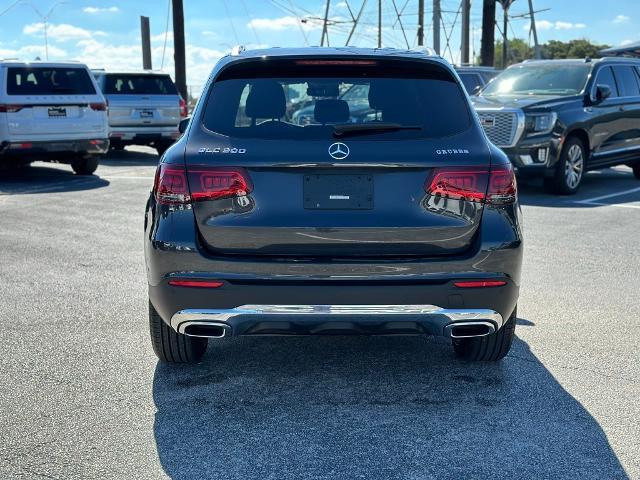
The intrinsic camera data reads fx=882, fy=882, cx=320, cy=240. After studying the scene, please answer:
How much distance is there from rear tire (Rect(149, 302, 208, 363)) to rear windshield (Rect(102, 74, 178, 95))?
1501cm

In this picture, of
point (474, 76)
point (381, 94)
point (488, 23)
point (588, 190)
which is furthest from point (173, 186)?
point (488, 23)

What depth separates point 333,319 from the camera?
412 centimetres

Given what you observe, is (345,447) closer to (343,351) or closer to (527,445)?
(527,445)

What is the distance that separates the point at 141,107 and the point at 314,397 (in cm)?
1521

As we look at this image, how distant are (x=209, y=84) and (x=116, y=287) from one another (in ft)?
9.42

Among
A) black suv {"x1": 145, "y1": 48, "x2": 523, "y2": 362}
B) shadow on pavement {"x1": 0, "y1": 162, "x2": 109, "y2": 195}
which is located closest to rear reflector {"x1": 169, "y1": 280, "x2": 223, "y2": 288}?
black suv {"x1": 145, "y1": 48, "x2": 523, "y2": 362}

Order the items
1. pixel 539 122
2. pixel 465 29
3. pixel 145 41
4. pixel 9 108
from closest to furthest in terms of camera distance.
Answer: pixel 539 122 → pixel 9 108 → pixel 145 41 → pixel 465 29

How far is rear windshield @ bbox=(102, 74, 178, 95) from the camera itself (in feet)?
62.7

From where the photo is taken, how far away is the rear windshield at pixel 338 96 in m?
4.36

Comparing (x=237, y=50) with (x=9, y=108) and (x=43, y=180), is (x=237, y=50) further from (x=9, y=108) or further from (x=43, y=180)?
(x=43, y=180)

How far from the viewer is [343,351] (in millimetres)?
5270

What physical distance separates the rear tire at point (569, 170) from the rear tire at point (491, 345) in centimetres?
836

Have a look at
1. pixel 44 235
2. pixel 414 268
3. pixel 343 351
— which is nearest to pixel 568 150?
pixel 44 235

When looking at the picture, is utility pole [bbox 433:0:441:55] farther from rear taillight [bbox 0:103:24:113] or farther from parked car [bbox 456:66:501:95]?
rear taillight [bbox 0:103:24:113]
